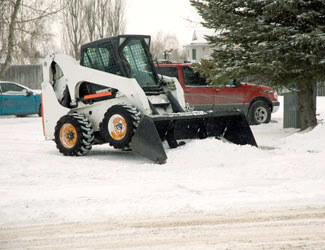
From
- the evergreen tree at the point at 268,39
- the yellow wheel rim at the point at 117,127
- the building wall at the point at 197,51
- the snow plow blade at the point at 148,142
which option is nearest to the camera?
the snow plow blade at the point at 148,142

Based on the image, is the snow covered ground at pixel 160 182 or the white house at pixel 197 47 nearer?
the snow covered ground at pixel 160 182

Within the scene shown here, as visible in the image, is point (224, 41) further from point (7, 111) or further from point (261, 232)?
point (7, 111)

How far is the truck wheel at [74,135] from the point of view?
9.96m

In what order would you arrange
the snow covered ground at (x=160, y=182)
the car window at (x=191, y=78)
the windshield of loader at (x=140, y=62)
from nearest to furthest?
the snow covered ground at (x=160, y=182)
the windshield of loader at (x=140, y=62)
the car window at (x=191, y=78)

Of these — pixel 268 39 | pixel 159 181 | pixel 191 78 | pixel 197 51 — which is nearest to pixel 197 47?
pixel 197 51

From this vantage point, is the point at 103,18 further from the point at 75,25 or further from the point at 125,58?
the point at 125,58

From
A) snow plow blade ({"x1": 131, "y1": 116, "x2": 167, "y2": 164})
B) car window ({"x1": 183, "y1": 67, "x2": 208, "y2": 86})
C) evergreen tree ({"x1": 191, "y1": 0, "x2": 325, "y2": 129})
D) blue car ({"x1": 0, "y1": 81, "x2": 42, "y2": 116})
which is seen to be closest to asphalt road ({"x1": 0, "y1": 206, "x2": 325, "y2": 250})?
snow plow blade ({"x1": 131, "y1": 116, "x2": 167, "y2": 164})

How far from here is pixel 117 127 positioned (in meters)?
9.49

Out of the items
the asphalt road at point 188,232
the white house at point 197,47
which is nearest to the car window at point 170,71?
the asphalt road at point 188,232

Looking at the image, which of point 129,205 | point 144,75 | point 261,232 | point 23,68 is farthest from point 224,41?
point 23,68

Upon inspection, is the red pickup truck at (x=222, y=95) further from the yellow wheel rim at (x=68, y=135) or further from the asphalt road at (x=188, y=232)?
the asphalt road at (x=188, y=232)

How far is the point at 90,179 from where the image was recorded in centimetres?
765

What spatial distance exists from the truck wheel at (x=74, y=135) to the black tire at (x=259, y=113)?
731 centimetres

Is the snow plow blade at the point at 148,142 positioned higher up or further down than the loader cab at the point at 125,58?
further down
